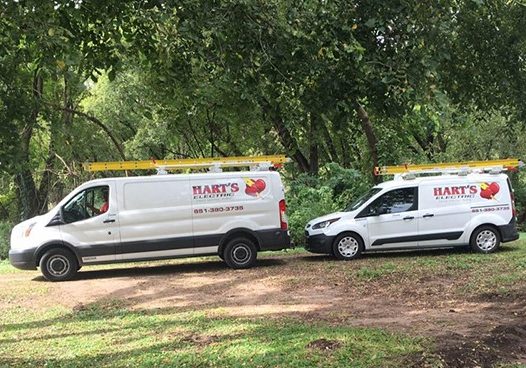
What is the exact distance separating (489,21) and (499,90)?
943 mm

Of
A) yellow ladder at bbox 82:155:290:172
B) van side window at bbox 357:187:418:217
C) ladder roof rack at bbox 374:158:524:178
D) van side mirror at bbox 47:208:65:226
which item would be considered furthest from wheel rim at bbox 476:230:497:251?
van side mirror at bbox 47:208:65:226

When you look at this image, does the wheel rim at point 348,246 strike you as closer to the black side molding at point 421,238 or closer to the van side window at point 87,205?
the black side molding at point 421,238

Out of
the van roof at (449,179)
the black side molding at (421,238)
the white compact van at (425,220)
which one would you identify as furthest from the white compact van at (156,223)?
the van roof at (449,179)

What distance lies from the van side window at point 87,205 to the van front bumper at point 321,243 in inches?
185

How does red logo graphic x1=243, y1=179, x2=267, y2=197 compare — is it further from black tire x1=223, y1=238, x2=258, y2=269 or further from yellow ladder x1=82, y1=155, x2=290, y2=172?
black tire x1=223, y1=238, x2=258, y2=269

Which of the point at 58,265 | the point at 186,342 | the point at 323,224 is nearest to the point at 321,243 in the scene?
the point at 323,224

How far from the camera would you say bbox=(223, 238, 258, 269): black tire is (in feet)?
39.3

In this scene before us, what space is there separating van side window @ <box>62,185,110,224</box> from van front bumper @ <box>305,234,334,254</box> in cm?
471

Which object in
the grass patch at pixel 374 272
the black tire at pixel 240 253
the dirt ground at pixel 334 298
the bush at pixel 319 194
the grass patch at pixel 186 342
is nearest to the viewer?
the grass patch at pixel 186 342

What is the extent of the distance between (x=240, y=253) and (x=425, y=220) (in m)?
4.31

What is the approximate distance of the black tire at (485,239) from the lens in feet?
42.1

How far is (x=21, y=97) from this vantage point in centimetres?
715

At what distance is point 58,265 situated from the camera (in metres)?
11.4

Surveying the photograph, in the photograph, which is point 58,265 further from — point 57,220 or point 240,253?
point 240,253
